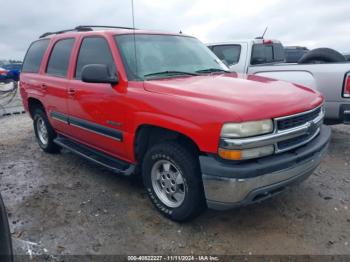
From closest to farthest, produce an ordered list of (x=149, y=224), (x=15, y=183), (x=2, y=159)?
(x=149, y=224) → (x=15, y=183) → (x=2, y=159)

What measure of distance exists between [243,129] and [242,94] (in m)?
0.45

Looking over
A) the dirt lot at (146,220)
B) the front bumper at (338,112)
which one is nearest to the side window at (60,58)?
the dirt lot at (146,220)

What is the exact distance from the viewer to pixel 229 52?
661 centimetres

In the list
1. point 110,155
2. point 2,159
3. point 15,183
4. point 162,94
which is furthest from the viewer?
point 2,159

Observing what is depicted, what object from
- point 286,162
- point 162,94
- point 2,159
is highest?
point 162,94

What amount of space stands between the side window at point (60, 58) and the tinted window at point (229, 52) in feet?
9.66

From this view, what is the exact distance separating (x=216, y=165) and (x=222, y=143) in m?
0.19

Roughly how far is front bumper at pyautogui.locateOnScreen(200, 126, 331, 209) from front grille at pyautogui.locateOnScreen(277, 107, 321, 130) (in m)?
0.25

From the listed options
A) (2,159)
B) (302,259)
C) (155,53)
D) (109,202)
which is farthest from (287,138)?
(2,159)

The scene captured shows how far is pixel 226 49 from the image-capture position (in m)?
6.66

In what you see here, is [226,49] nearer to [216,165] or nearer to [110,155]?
[110,155]

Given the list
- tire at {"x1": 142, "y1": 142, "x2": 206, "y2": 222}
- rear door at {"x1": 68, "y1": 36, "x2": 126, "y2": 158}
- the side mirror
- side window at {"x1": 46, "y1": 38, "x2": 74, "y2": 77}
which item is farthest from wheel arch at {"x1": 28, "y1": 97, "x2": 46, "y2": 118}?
tire at {"x1": 142, "y1": 142, "x2": 206, "y2": 222}

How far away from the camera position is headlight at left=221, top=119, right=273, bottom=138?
264 cm

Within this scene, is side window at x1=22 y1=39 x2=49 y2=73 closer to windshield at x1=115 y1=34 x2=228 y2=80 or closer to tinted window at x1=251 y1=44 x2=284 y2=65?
windshield at x1=115 y1=34 x2=228 y2=80
